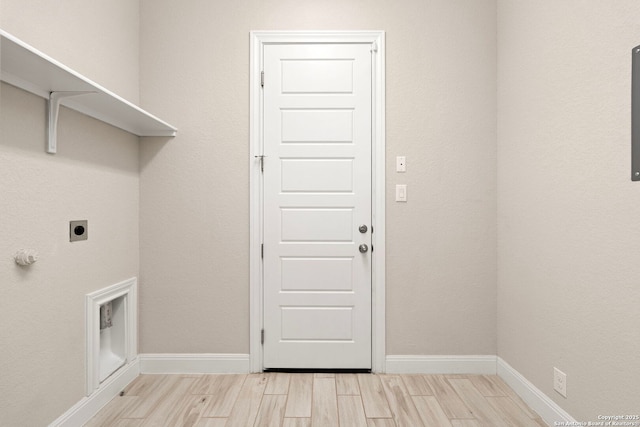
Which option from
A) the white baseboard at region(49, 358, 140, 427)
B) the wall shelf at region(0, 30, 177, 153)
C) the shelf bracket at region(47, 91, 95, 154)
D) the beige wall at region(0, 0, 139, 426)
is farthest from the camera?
the white baseboard at region(49, 358, 140, 427)

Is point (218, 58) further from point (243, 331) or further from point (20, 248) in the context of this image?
point (243, 331)

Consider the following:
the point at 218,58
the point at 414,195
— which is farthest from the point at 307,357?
the point at 218,58

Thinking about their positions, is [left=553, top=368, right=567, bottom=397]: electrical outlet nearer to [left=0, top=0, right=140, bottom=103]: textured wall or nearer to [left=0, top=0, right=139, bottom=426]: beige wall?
[left=0, top=0, right=139, bottom=426]: beige wall

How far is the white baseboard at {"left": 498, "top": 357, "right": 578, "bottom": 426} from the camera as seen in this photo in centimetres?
195

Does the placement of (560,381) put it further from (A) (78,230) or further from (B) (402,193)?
(A) (78,230)

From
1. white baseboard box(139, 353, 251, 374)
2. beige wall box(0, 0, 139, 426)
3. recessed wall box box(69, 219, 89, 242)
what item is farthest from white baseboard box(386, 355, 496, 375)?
recessed wall box box(69, 219, 89, 242)

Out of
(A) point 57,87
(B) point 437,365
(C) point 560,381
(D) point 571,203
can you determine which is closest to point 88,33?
(A) point 57,87

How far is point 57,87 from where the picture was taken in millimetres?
1634

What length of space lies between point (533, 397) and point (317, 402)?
1250 millimetres

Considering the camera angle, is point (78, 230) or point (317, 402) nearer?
point (78, 230)

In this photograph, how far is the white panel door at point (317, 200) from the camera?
2.65 meters

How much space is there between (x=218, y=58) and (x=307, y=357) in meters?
2.20

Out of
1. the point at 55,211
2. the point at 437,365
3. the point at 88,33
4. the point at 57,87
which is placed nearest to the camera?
the point at 57,87

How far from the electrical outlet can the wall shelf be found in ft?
8.56
